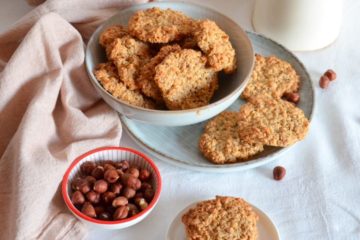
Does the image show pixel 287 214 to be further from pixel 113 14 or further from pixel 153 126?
pixel 113 14

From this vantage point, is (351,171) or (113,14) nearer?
(351,171)

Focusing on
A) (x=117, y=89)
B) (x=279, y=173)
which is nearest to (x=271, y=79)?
(x=279, y=173)

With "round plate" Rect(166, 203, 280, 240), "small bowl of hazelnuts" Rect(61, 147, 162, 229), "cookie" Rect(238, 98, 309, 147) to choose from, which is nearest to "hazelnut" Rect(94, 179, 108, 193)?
"small bowl of hazelnuts" Rect(61, 147, 162, 229)

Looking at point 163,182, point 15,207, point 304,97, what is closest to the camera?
point 15,207

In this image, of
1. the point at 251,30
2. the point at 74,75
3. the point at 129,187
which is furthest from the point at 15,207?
the point at 251,30

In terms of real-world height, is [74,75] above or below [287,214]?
above

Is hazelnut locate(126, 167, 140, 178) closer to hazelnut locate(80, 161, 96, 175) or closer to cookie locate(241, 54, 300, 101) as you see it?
hazelnut locate(80, 161, 96, 175)
